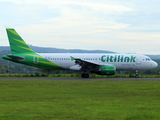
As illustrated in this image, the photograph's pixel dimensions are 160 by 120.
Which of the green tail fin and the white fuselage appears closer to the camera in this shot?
the white fuselage

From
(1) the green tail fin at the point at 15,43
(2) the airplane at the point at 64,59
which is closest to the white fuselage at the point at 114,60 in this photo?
(2) the airplane at the point at 64,59

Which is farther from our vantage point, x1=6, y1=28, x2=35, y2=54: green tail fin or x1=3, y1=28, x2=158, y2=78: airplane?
x1=6, y1=28, x2=35, y2=54: green tail fin

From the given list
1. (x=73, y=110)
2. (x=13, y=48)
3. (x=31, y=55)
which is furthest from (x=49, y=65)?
(x=73, y=110)

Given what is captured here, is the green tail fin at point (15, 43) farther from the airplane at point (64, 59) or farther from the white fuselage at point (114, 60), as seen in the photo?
the white fuselage at point (114, 60)

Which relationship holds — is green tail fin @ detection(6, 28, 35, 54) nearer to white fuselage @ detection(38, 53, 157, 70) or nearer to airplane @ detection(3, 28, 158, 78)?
airplane @ detection(3, 28, 158, 78)

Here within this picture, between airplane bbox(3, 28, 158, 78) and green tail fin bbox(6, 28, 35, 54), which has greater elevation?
green tail fin bbox(6, 28, 35, 54)

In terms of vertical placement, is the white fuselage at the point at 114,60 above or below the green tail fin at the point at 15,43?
below

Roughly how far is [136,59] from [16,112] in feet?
101

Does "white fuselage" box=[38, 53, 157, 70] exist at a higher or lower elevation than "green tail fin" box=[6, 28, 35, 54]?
lower

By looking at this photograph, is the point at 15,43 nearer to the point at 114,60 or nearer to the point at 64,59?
the point at 64,59

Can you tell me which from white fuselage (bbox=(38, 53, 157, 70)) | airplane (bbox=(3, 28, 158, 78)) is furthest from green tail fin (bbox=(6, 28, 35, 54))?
white fuselage (bbox=(38, 53, 157, 70))

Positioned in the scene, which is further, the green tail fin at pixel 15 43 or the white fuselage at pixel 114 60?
the green tail fin at pixel 15 43

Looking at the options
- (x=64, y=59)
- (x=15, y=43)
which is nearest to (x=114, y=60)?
(x=64, y=59)

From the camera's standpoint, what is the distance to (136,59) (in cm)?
4047
